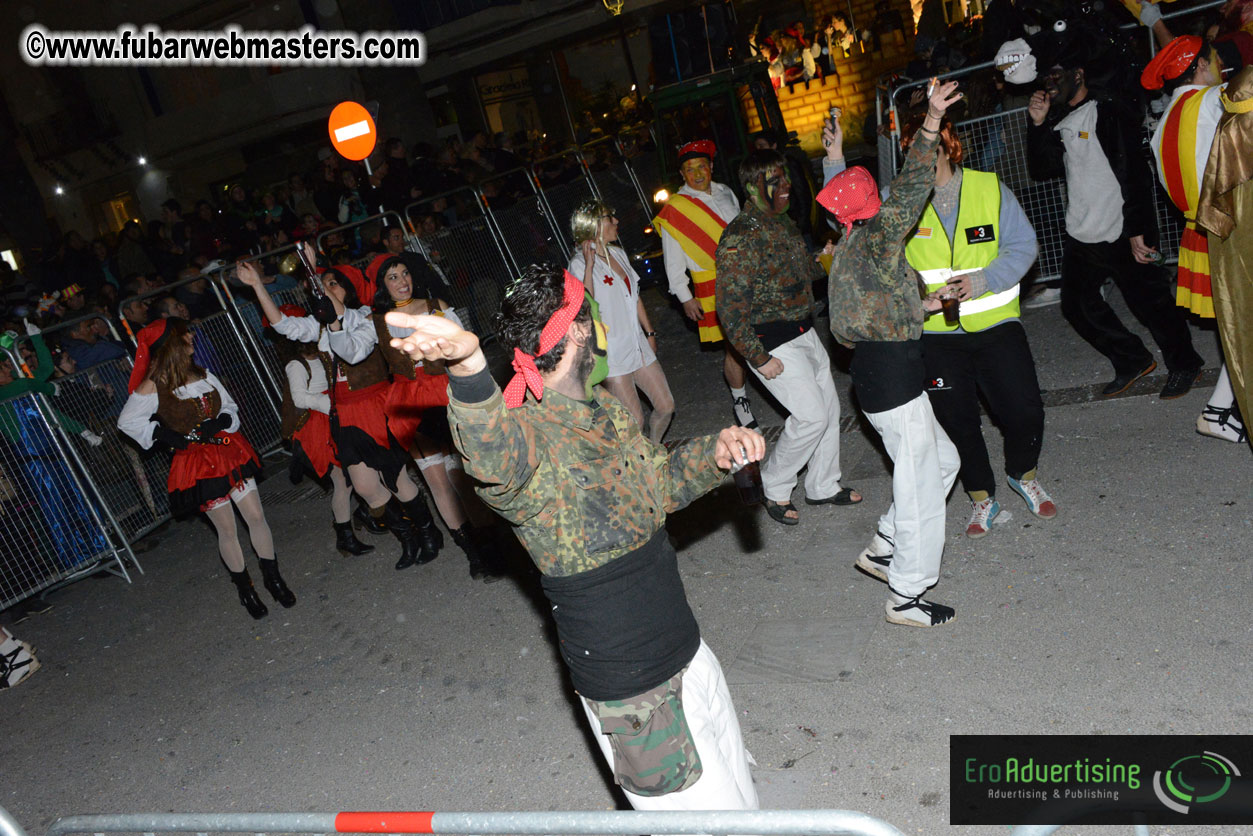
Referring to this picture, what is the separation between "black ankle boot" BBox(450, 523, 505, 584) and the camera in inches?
239

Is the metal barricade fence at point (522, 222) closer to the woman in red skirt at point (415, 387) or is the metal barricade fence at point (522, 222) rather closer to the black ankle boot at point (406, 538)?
the black ankle boot at point (406, 538)

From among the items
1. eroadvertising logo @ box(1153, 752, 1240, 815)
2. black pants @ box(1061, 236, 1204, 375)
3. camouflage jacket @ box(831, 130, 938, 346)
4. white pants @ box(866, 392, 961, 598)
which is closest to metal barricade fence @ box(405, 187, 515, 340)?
black pants @ box(1061, 236, 1204, 375)

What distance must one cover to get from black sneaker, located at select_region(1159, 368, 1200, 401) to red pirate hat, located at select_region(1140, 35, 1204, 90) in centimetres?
183

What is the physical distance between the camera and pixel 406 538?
6652mm

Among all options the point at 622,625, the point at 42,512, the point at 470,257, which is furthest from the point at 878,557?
the point at 470,257

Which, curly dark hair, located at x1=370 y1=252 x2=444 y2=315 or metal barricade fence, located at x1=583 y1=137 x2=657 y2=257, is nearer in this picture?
curly dark hair, located at x1=370 y1=252 x2=444 y2=315

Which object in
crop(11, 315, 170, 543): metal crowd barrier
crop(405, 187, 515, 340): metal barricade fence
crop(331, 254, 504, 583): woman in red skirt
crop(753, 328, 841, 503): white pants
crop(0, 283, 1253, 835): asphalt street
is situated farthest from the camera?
crop(405, 187, 515, 340): metal barricade fence

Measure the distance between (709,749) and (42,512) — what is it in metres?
7.01

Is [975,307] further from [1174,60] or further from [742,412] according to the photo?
[742,412]

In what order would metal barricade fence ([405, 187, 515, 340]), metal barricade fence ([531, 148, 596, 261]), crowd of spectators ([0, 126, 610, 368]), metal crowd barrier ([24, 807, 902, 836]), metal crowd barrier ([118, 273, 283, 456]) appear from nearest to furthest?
metal crowd barrier ([24, 807, 902, 836]), metal crowd barrier ([118, 273, 283, 456]), metal barricade fence ([405, 187, 515, 340]), crowd of spectators ([0, 126, 610, 368]), metal barricade fence ([531, 148, 596, 261])

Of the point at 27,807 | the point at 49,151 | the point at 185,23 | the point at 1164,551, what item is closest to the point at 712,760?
the point at 1164,551

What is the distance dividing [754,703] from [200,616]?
14.6 feet

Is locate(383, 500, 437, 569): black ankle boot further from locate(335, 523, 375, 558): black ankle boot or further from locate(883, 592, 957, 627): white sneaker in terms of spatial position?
locate(883, 592, 957, 627): white sneaker

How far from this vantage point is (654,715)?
2645mm
